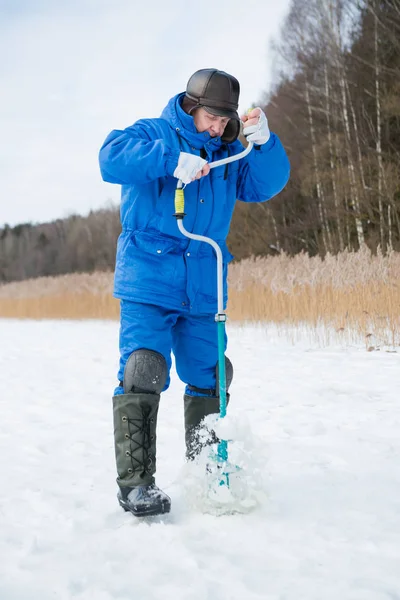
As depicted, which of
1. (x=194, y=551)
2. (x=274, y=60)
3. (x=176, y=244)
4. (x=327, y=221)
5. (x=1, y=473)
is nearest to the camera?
(x=194, y=551)

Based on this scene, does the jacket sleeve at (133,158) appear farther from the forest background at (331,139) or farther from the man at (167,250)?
A: the forest background at (331,139)

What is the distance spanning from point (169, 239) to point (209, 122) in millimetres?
445

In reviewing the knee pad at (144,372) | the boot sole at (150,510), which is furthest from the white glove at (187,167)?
the boot sole at (150,510)

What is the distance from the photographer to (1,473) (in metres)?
2.57

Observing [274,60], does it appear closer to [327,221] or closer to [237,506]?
[327,221]

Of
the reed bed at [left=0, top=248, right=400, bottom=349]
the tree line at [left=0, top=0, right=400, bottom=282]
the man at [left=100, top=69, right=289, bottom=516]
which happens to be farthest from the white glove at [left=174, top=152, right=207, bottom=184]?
the tree line at [left=0, top=0, right=400, bottom=282]

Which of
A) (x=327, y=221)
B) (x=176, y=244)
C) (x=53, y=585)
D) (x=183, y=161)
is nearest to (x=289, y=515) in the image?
(x=53, y=585)

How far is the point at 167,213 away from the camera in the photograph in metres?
2.09

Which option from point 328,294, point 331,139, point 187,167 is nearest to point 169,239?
point 187,167

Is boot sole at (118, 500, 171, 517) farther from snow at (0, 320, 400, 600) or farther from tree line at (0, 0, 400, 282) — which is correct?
tree line at (0, 0, 400, 282)

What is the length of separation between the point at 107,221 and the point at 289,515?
3875 centimetres

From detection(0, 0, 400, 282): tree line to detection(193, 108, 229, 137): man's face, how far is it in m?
9.26

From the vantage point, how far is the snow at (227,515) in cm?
151

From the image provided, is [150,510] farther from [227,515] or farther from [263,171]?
[263,171]
